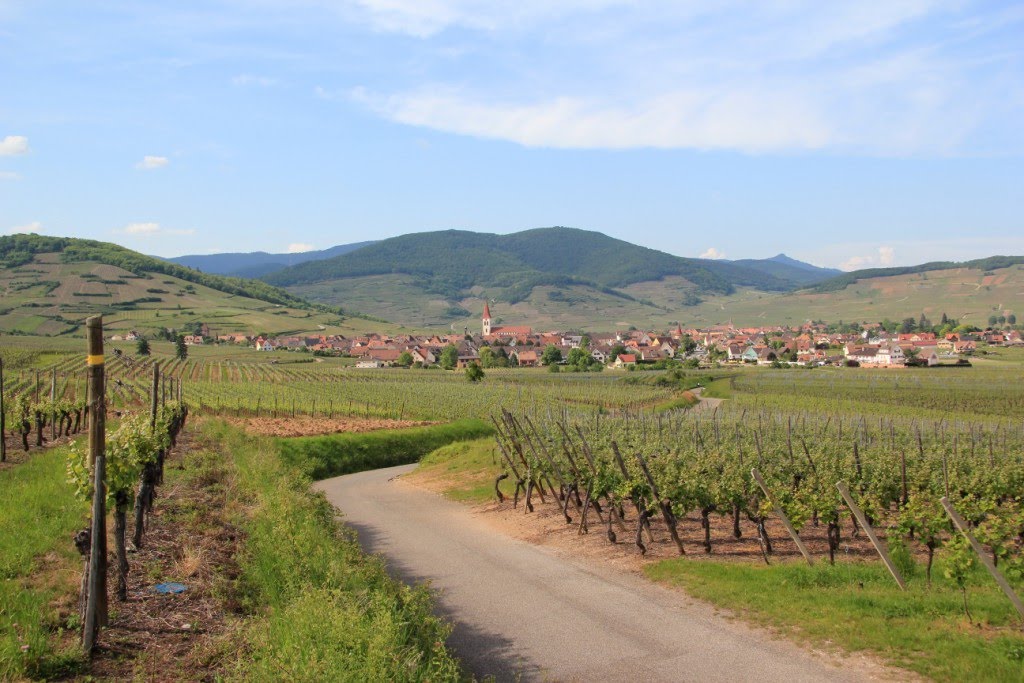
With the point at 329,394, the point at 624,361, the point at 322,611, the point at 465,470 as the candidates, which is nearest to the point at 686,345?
the point at 624,361

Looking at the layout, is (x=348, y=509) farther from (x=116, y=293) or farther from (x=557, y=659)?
(x=116, y=293)

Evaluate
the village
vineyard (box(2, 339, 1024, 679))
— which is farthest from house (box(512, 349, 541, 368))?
vineyard (box(2, 339, 1024, 679))

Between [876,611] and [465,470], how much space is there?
59.2ft

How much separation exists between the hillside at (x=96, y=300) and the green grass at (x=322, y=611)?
131102 mm

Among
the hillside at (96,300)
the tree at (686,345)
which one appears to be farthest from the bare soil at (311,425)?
the tree at (686,345)

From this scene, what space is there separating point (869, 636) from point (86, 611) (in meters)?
8.94

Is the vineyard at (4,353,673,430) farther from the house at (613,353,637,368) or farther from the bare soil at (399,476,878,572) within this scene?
the house at (613,353,637,368)

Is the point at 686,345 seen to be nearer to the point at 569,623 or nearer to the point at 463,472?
the point at 463,472

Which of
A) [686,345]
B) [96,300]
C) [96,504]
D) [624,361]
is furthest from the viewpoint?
[686,345]

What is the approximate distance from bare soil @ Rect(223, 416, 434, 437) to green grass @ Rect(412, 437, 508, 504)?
8122 millimetres

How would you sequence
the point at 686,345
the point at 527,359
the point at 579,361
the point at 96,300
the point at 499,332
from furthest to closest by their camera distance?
the point at 499,332, the point at 686,345, the point at 96,300, the point at 527,359, the point at 579,361

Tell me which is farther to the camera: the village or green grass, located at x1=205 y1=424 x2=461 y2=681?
the village

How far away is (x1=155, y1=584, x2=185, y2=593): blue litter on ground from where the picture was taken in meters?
9.43

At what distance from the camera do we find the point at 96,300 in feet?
533
